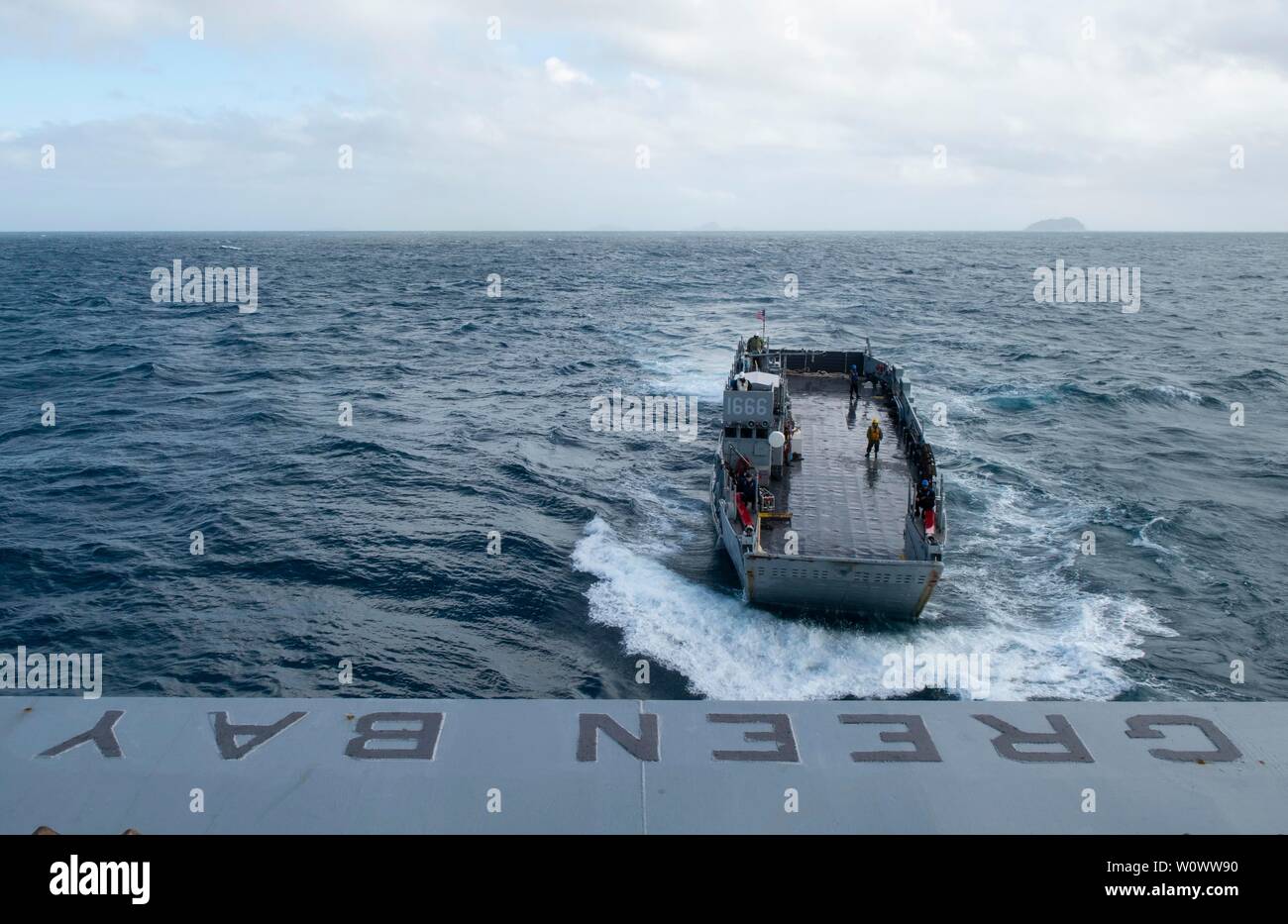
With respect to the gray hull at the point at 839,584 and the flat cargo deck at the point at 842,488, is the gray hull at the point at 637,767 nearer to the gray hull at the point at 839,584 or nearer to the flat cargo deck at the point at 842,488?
the gray hull at the point at 839,584

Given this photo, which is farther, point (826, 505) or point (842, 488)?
point (842, 488)

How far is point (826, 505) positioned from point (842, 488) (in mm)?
1957

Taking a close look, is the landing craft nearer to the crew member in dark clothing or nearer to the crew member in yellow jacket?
the crew member in dark clothing

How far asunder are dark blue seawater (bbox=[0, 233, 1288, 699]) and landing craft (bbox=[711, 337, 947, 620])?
1389 millimetres

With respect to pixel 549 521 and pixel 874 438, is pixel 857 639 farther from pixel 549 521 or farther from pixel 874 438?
pixel 549 521

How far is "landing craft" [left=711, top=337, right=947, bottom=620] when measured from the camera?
24766 mm

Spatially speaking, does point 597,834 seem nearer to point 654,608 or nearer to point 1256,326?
point 654,608

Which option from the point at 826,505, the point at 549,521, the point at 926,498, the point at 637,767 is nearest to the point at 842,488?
the point at 826,505

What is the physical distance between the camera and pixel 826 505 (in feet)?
98.2

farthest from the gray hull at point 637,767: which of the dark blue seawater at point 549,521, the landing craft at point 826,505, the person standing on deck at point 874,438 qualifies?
the person standing on deck at point 874,438

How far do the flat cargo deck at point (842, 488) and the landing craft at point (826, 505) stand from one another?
4 cm
